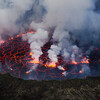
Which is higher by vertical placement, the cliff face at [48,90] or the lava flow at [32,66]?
the lava flow at [32,66]

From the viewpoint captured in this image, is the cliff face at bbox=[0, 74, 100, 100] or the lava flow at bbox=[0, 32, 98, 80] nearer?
the cliff face at bbox=[0, 74, 100, 100]

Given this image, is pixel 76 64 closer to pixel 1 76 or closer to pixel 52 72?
pixel 52 72

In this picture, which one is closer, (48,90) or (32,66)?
(48,90)

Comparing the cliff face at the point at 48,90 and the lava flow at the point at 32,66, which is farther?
the lava flow at the point at 32,66

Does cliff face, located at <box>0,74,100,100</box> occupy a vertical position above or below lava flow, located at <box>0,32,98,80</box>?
below

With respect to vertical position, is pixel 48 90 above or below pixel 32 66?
below

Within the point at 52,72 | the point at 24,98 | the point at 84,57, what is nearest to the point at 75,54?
the point at 84,57

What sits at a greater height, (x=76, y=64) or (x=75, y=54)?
(x=75, y=54)

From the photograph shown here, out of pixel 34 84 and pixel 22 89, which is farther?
pixel 34 84
